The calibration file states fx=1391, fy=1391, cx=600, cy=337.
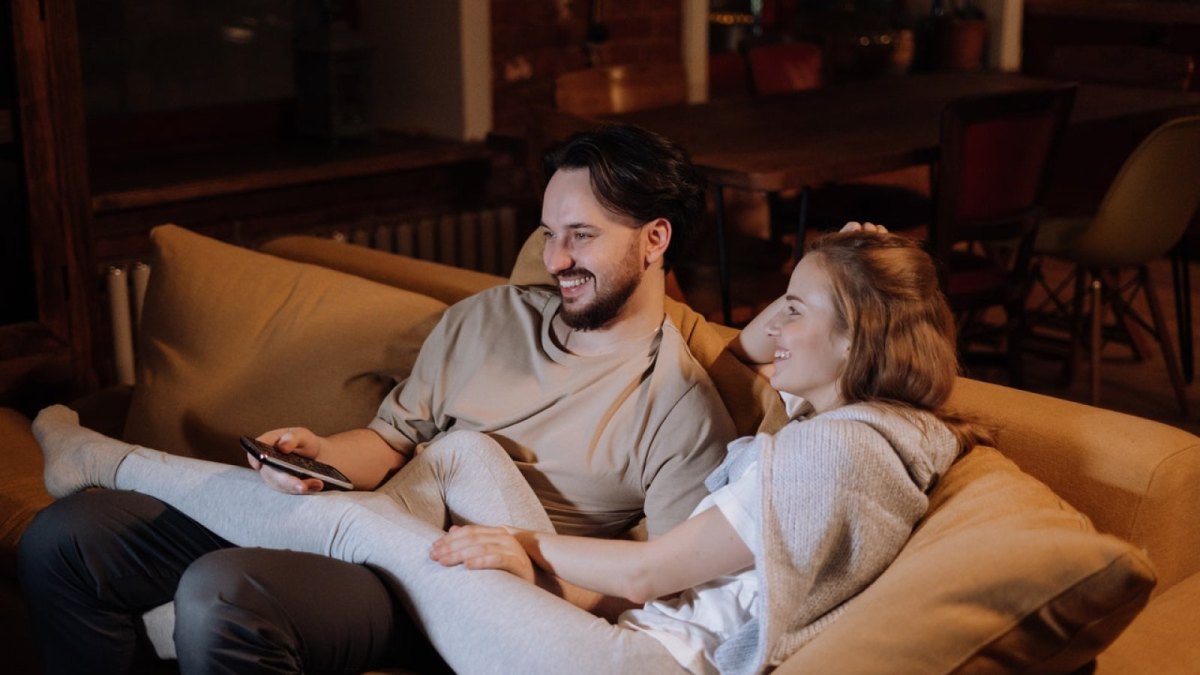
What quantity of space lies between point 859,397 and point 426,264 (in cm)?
136

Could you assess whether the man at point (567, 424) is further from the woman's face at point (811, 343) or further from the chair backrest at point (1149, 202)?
the chair backrest at point (1149, 202)

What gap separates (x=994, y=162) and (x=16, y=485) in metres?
2.34

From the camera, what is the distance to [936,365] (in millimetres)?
1683

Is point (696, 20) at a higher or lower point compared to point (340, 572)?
higher

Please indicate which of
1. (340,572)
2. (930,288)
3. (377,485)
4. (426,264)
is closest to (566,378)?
(377,485)

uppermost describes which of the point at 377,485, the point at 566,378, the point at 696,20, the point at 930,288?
the point at 696,20

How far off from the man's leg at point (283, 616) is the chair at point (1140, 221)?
8.22ft

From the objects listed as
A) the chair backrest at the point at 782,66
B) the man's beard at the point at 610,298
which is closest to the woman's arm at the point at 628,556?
the man's beard at the point at 610,298

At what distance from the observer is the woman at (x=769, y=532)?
61.7 inches

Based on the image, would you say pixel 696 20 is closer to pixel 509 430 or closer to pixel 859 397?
pixel 509 430

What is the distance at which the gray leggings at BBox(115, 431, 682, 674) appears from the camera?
162 cm

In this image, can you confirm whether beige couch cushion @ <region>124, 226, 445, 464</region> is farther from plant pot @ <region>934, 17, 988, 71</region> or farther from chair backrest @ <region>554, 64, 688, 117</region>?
plant pot @ <region>934, 17, 988, 71</region>

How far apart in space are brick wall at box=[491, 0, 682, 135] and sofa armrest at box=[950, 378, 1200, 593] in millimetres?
2691

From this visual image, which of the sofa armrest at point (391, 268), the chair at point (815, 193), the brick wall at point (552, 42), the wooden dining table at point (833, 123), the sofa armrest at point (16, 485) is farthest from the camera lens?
the brick wall at point (552, 42)
